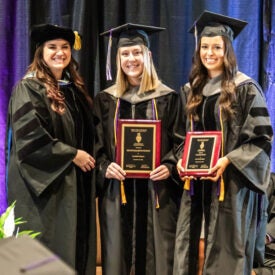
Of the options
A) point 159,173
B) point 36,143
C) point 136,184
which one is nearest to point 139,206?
point 136,184

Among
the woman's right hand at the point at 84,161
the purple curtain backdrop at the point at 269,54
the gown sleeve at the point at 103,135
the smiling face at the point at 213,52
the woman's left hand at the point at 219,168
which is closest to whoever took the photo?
the woman's left hand at the point at 219,168

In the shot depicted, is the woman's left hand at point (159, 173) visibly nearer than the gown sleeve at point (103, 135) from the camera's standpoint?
Yes

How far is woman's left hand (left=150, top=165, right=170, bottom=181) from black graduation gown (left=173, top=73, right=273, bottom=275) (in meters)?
0.18

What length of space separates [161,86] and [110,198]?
2.57 ft

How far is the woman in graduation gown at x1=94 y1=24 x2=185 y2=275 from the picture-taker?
3289 millimetres

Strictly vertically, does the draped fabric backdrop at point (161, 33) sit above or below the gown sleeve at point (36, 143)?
above

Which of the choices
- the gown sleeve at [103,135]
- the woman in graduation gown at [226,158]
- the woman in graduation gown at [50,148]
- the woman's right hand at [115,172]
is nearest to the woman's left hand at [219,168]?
the woman in graduation gown at [226,158]

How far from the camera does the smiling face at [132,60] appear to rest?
→ 3.25m

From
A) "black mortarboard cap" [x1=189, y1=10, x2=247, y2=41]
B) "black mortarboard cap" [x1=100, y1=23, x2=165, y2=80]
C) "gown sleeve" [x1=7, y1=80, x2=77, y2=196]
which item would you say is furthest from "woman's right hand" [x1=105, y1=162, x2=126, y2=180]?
"black mortarboard cap" [x1=189, y1=10, x2=247, y2=41]

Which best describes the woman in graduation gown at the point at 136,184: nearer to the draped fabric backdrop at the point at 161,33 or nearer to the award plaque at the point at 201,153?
the award plaque at the point at 201,153

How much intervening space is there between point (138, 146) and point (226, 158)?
52 centimetres

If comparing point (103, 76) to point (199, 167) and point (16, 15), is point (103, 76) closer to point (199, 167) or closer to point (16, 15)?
point (16, 15)

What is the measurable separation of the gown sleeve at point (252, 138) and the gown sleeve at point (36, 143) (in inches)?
38.7

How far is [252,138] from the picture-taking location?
3016 mm
